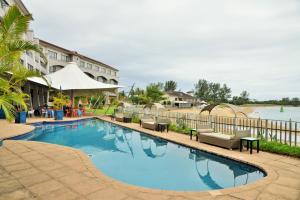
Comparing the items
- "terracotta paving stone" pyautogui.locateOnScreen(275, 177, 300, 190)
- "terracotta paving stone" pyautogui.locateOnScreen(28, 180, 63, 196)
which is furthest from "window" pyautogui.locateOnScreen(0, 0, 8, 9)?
"terracotta paving stone" pyautogui.locateOnScreen(275, 177, 300, 190)

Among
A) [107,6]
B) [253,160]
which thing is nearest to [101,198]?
[253,160]

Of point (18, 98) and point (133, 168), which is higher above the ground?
point (18, 98)

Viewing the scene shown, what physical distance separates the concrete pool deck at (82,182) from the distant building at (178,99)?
64.6 metres

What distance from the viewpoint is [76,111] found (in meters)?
22.1

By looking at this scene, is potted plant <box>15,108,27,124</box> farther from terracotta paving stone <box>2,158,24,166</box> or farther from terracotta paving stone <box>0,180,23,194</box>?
terracotta paving stone <box>0,180,23,194</box>

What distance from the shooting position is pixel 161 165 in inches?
310

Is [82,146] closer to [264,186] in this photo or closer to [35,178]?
[35,178]

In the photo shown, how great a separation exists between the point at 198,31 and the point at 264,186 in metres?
12.5

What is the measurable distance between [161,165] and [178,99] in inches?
2942

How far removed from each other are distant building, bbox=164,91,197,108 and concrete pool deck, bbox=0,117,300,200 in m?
64.6

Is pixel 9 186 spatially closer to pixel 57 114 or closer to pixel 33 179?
pixel 33 179

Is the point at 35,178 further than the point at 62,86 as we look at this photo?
No

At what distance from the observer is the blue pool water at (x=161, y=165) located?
6.18 m

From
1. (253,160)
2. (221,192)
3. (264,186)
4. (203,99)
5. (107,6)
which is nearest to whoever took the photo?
(221,192)
